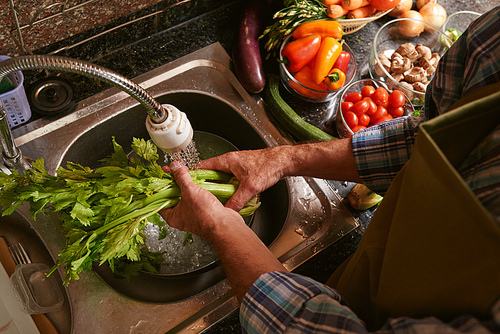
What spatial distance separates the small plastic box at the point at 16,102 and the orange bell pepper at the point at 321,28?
1120mm

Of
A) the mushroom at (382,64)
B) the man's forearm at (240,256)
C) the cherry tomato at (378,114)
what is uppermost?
the mushroom at (382,64)

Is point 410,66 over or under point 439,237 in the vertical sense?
under

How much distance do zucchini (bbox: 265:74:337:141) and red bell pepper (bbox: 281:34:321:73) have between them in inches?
5.5

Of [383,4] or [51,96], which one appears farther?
[383,4]

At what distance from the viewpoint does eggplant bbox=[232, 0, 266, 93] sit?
1569 millimetres

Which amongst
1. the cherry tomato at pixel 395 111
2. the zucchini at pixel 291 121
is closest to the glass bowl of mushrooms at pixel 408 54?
the cherry tomato at pixel 395 111

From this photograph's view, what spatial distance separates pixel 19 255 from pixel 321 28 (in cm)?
147

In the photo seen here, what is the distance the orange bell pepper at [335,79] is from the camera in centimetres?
155

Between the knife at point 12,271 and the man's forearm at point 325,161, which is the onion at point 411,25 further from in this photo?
the knife at point 12,271

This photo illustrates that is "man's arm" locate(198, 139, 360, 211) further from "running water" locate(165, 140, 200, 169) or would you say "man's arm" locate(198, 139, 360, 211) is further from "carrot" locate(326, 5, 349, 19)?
"carrot" locate(326, 5, 349, 19)

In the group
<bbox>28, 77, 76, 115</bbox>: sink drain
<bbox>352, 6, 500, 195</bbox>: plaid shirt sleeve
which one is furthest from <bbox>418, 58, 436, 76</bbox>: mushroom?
<bbox>28, 77, 76, 115</bbox>: sink drain

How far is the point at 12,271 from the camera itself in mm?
1214

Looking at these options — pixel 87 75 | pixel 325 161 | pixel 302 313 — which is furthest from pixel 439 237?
pixel 87 75

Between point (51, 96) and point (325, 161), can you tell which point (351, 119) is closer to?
point (325, 161)
